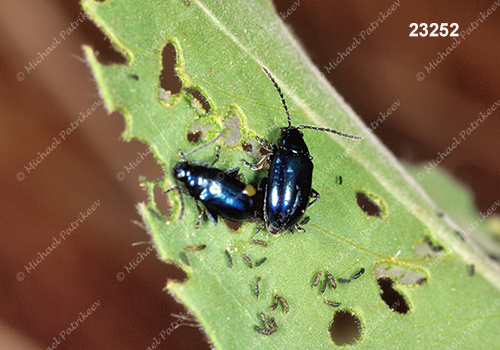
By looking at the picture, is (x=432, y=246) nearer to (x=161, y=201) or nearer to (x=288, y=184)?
(x=288, y=184)

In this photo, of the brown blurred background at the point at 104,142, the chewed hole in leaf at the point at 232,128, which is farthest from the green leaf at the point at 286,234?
the brown blurred background at the point at 104,142

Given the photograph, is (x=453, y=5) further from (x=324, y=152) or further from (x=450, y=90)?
(x=324, y=152)

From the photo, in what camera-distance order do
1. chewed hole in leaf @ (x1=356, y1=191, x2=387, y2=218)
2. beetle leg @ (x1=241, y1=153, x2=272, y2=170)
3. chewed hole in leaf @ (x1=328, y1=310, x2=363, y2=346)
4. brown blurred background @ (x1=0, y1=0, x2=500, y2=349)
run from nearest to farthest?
beetle leg @ (x1=241, y1=153, x2=272, y2=170) → chewed hole in leaf @ (x1=328, y1=310, x2=363, y2=346) → chewed hole in leaf @ (x1=356, y1=191, x2=387, y2=218) → brown blurred background @ (x1=0, y1=0, x2=500, y2=349)

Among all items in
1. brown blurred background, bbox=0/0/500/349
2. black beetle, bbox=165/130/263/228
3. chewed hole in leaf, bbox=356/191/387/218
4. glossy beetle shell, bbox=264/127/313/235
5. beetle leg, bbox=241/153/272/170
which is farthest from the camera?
brown blurred background, bbox=0/0/500/349

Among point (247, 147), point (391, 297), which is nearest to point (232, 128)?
point (247, 147)

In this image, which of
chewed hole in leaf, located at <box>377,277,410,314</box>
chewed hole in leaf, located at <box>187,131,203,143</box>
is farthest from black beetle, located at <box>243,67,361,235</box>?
chewed hole in leaf, located at <box>377,277,410,314</box>

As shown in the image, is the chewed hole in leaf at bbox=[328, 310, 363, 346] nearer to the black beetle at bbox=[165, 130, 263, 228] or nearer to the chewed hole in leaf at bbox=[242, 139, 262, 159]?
the black beetle at bbox=[165, 130, 263, 228]

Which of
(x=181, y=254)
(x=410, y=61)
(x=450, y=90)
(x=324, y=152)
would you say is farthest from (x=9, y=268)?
(x=450, y=90)

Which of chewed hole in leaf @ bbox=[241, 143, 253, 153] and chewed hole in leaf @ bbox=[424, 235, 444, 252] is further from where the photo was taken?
chewed hole in leaf @ bbox=[424, 235, 444, 252]
